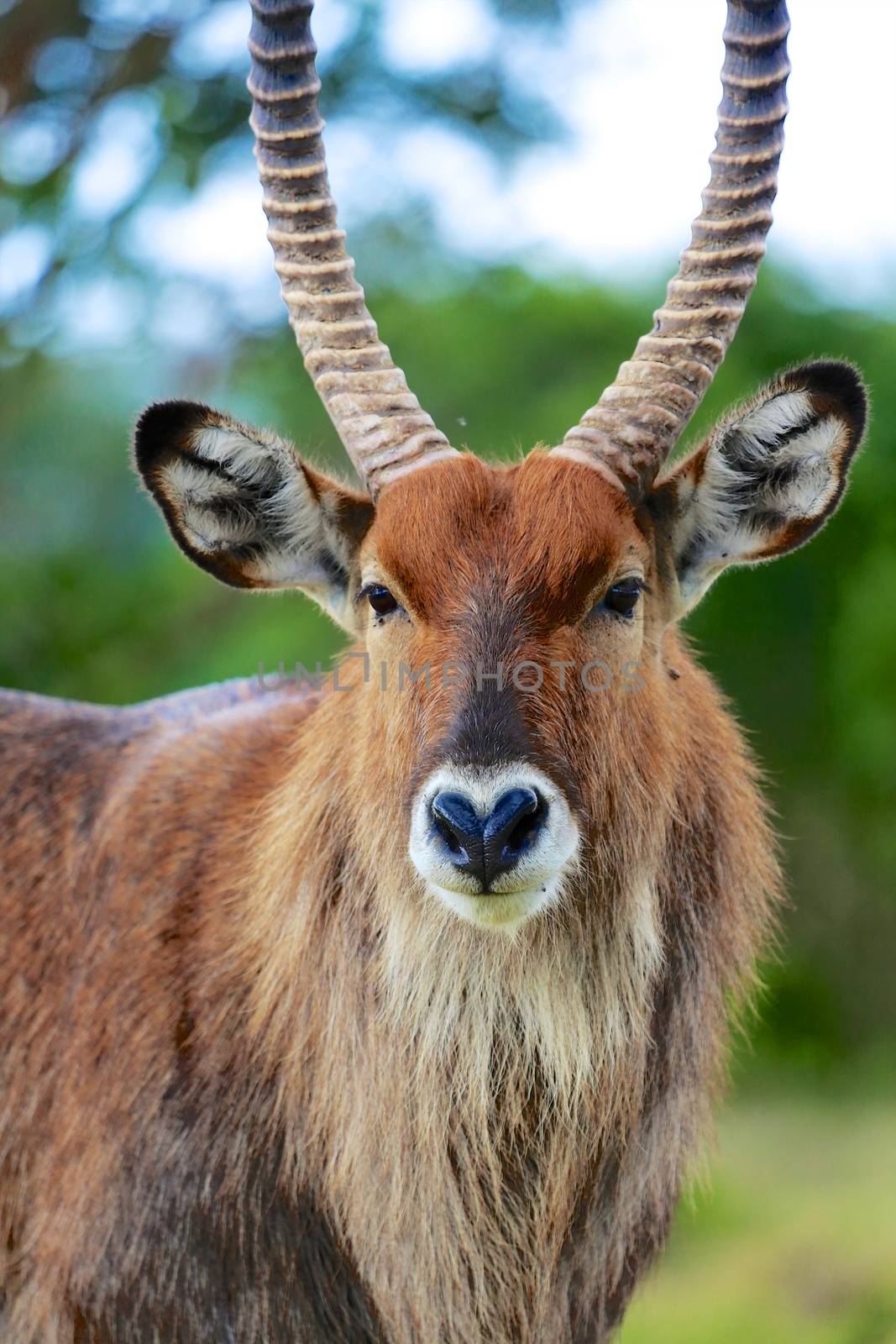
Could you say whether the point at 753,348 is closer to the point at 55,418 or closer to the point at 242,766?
the point at 55,418

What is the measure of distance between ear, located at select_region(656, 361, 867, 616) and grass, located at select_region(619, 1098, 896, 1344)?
15.4 feet

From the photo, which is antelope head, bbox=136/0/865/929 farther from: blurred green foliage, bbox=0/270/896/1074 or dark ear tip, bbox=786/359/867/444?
blurred green foliage, bbox=0/270/896/1074

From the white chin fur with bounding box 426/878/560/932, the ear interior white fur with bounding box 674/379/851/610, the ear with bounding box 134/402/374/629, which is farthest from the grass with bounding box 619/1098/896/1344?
the ear with bounding box 134/402/374/629

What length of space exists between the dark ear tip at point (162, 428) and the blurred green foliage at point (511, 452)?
28.2ft

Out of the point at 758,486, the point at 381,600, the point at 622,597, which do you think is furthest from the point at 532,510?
the point at 758,486

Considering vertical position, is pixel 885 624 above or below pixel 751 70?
below

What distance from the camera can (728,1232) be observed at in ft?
40.8

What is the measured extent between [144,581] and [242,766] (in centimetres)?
938

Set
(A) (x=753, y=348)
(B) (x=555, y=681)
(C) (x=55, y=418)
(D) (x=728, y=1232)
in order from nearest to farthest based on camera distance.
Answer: (B) (x=555, y=681) < (D) (x=728, y=1232) < (C) (x=55, y=418) < (A) (x=753, y=348)

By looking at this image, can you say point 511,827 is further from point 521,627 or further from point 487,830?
point 521,627

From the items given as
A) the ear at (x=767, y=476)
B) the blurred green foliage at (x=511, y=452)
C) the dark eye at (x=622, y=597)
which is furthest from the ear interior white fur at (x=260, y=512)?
the blurred green foliage at (x=511, y=452)

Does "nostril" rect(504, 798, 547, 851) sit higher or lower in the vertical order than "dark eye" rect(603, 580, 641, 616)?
lower

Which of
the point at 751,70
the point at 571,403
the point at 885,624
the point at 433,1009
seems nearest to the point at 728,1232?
the point at 885,624

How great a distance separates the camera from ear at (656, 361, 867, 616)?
502 cm
